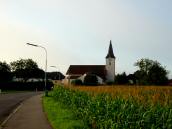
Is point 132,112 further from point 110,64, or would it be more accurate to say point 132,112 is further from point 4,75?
point 110,64

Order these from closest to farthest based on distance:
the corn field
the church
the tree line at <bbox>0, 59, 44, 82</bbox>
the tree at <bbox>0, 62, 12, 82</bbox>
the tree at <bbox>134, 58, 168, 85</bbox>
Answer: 1. the corn field
2. the tree at <bbox>134, 58, 168, 85</bbox>
3. the tree at <bbox>0, 62, 12, 82</bbox>
4. the church
5. the tree line at <bbox>0, 59, 44, 82</bbox>

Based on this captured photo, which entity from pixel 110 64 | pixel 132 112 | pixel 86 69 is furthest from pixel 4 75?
pixel 132 112

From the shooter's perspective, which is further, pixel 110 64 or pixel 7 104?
pixel 110 64

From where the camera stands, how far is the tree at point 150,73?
95.0 meters

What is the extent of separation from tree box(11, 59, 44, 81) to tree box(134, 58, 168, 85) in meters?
42.0

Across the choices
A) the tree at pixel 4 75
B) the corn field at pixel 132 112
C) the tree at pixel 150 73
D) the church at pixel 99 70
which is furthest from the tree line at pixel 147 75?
the corn field at pixel 132 112

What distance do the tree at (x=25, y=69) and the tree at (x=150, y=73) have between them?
42034 millimetres

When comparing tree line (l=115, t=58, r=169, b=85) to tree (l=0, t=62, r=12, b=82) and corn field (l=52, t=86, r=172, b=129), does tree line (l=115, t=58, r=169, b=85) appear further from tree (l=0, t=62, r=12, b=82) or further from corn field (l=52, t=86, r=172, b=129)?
corn field (l=52, t=86, r=172, b=129)

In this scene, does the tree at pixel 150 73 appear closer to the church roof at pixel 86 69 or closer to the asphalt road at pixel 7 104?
the church roof at pixel 86 69

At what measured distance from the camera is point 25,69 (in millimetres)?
156625

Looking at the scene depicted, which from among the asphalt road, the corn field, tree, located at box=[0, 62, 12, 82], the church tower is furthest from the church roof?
the corn field

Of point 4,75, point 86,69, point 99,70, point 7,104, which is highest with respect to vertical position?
point 86,69

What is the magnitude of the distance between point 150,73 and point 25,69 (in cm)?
6174

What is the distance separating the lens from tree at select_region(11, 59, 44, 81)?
155 meters
